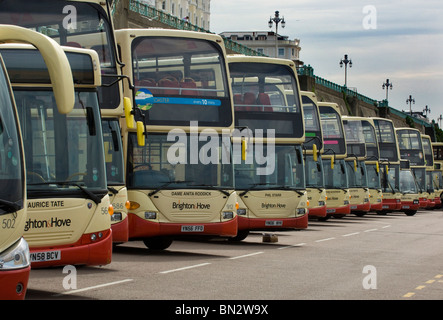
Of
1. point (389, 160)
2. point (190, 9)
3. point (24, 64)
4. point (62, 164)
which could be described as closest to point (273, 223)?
point (62, 164)

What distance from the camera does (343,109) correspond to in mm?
89000

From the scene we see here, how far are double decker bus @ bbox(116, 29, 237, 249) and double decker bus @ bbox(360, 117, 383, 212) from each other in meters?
26.6

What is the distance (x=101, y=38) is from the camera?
55.4 ft

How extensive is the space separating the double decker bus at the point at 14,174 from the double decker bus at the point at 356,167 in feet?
102

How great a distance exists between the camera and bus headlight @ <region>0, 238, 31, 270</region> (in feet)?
27.0

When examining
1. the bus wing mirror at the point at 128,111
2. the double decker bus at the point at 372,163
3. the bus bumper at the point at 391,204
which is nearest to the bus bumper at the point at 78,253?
the bus wing mirror at the point at 128,111

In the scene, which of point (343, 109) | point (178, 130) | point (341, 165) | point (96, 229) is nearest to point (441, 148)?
point (343, 109)

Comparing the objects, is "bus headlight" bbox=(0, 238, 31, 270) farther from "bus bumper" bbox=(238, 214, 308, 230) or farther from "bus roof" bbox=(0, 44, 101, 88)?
"bus bumper" bbox=(238, 214, 308, 230)

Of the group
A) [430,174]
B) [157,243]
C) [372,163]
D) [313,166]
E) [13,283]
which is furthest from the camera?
[430,174]

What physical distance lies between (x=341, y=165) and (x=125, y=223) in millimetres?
21759

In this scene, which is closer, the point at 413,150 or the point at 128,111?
the point at 128,111

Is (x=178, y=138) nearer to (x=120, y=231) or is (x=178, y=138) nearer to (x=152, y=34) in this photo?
(x=152, y=34)

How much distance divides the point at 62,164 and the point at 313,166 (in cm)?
2165

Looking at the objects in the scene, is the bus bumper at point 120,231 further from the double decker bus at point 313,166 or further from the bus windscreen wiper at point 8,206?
the double decker bus at point 313,166
